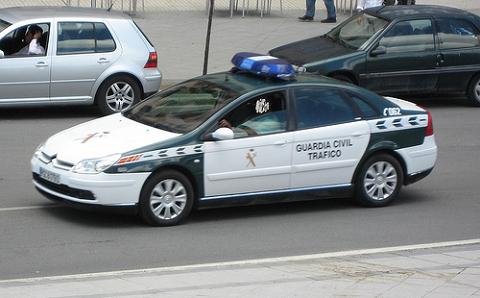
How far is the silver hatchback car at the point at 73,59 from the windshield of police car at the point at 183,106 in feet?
13.9

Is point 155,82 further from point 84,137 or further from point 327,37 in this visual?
point 84,137

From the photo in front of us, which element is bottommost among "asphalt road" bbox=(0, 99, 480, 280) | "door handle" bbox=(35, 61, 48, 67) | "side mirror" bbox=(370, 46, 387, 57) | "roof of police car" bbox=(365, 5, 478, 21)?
"asphalt road" bbox=(0, 99, 480, 280)

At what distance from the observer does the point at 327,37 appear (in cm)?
1747

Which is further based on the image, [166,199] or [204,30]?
[204,30]

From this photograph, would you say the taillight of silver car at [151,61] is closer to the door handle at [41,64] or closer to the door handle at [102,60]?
the door handle at [102,60]

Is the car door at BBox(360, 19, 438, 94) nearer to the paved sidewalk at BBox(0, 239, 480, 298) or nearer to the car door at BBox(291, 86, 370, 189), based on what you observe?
the car door at BBox(291, 86, 370, 189)

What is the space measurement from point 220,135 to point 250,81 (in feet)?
3.44

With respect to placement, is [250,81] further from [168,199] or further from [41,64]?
[41,64]

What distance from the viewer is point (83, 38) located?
49.4 ft

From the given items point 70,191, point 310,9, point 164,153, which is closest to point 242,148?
point 164,153

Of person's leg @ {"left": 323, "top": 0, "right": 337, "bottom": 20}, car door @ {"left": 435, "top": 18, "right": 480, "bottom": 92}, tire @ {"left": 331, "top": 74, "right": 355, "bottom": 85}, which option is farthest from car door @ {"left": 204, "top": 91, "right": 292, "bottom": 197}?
person's leg @ {"left": 323, "top": 0, "right": 337, "bottom": 20}

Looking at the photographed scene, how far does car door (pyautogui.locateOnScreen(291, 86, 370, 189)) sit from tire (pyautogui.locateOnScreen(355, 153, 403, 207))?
0.58ft

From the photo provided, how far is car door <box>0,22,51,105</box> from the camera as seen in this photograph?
→ 575 inches

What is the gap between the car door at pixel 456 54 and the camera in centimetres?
1683
